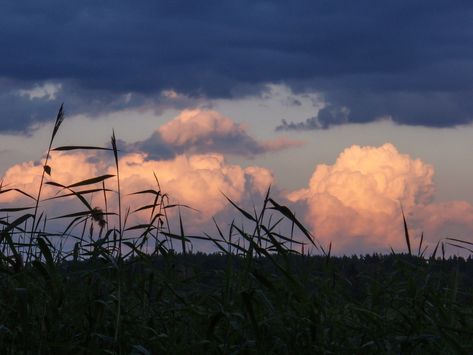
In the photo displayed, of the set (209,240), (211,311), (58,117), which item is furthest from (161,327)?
(58,117)

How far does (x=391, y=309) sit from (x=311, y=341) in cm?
95

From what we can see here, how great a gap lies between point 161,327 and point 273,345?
74 centimetres

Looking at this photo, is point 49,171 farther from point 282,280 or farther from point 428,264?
point 428,264

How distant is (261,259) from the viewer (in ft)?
16.4

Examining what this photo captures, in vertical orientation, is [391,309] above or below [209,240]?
below

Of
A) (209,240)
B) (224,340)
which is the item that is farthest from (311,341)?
(209,240)

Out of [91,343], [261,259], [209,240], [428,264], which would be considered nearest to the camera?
[91,343]

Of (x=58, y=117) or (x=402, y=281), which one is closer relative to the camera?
(x=58, y=117)

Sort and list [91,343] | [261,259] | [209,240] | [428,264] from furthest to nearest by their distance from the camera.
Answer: [428,264]
[261,259]
[209,240]
[91,343]

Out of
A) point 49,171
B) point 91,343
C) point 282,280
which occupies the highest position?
point 49,171

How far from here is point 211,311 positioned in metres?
4.74

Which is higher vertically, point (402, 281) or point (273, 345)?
point (402, 281)

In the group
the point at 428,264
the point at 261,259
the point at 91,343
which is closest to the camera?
the point at 91,343

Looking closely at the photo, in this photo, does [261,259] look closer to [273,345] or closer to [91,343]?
[273,345]
